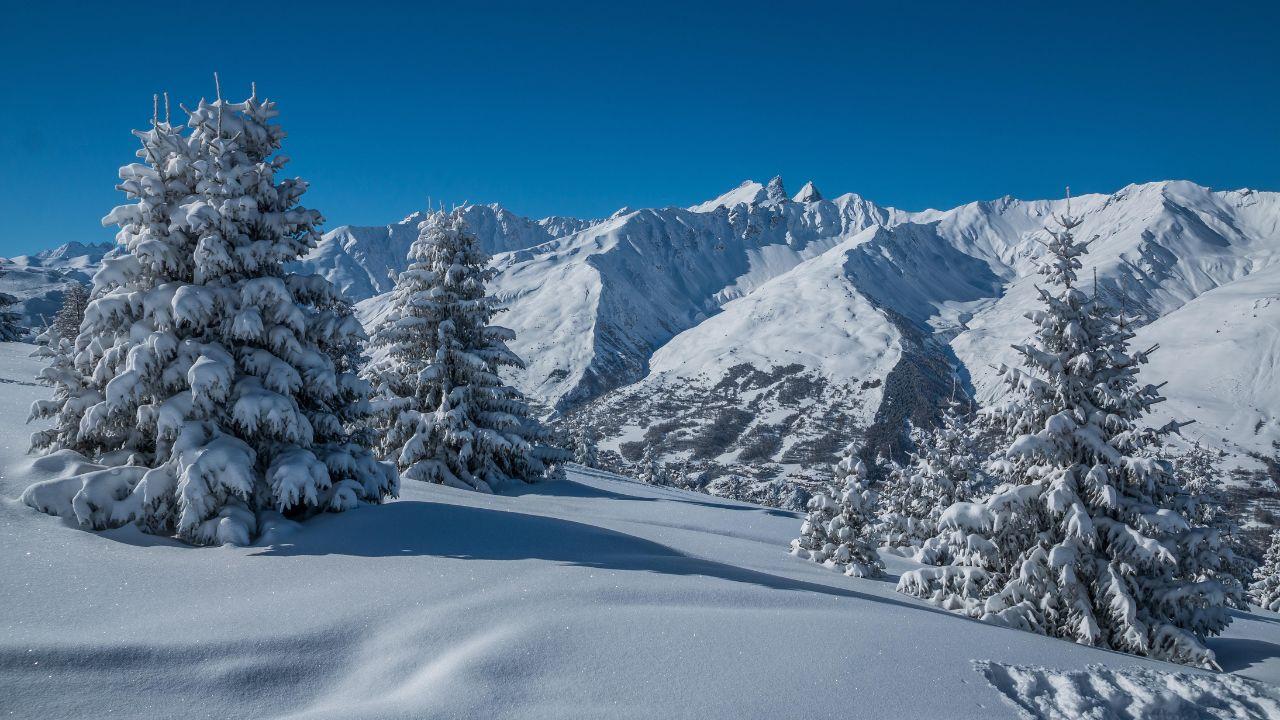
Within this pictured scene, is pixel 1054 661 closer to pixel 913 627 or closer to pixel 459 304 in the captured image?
pixel 913 627

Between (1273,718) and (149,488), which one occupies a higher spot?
(1273,718)

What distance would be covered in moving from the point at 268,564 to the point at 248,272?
5.62 m

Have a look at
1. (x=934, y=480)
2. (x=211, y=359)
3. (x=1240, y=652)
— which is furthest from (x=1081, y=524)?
(x=934, y=480)

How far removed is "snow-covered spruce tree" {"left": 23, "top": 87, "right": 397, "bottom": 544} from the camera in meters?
9.90

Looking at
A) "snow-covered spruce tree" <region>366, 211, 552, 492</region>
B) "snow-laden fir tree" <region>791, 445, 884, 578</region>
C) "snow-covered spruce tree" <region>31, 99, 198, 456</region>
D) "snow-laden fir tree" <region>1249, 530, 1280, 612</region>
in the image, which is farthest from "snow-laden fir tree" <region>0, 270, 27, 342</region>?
"snow-laden fir tree" <region>1249, 530, 1280, 612</region>

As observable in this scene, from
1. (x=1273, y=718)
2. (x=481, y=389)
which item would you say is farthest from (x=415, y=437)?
(x=1273, y=718)

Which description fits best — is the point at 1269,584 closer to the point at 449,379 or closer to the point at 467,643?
the point at 449,379

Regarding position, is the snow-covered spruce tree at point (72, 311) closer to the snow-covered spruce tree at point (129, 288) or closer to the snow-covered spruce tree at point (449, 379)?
the snow-covered spruce tree at point (449, 379)

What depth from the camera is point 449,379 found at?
2158 centimetres

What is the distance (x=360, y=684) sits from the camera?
5977 mm

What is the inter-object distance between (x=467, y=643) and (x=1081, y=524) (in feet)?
34.9

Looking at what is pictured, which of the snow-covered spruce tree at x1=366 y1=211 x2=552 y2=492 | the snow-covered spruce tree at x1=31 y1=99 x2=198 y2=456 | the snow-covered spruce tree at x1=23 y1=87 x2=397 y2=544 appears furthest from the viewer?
the snow-covered spruce tree at x1=366 y1=211 x2=552 y2=492

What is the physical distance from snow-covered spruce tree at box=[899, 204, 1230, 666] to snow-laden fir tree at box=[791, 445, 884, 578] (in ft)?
11.9

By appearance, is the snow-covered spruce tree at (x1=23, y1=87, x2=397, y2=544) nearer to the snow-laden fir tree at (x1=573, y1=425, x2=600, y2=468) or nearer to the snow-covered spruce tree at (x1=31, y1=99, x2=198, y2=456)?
the snow-covered spruce tree at (x1=31, y1=99, x2=198, y2=456)
